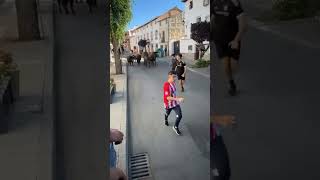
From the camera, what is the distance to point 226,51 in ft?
4.72

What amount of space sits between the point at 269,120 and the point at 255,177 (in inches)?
10.1

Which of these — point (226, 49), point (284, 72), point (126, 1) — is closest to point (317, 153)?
point (284, 72)

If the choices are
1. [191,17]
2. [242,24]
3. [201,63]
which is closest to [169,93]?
[201,63]

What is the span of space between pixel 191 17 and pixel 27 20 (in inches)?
32.5

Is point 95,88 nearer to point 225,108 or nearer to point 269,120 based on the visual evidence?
point 225,108

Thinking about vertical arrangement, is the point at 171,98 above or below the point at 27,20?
below

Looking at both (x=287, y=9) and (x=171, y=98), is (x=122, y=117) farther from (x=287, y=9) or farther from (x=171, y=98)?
(x=287, y=9)

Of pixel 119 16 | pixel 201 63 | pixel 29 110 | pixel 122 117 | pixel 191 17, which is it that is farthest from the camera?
pixel 122 117

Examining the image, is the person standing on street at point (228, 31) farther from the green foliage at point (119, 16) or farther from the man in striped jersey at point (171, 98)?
the green foliage at point (119, 16)

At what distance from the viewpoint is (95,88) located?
50.3 inches

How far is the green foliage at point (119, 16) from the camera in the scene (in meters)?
1.72

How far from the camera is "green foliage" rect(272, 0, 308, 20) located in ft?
4.11

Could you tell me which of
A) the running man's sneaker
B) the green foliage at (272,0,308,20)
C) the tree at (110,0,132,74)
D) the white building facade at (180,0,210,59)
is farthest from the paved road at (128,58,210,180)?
the green foliage at (272,0,308,20)

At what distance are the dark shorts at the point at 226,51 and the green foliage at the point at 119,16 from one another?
55 centimetres
